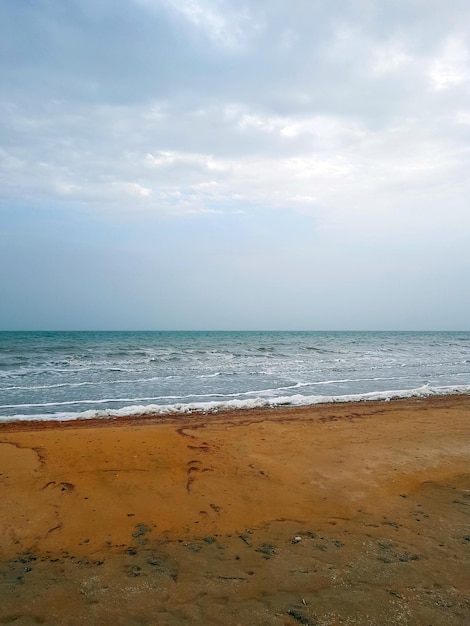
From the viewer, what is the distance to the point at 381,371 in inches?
891

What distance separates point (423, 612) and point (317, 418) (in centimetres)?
780

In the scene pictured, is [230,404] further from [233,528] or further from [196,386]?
[233,528]

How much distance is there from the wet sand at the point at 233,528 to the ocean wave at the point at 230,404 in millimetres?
2238

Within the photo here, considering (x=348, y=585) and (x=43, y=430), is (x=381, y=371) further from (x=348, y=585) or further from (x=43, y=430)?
(x=348, y=585)

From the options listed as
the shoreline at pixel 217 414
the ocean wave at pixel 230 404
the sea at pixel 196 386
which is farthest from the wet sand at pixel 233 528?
the sea at pixel 196 386

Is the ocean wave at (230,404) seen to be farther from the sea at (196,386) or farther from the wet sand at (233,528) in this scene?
the wet sand at (233,528)

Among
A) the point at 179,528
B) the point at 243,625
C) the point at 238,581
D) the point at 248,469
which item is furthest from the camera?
the point at 248,469

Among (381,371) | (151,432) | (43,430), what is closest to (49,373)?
(43,430)

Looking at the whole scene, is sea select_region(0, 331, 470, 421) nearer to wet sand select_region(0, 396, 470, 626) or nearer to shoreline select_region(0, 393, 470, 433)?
shoreline select_region(0, 393, 470, 433)

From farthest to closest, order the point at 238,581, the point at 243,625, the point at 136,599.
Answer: the point at 238,581 < the point at 136,599 < the point at 243,625

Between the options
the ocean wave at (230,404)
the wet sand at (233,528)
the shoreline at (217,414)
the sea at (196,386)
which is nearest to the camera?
the wet sand at (233,528)

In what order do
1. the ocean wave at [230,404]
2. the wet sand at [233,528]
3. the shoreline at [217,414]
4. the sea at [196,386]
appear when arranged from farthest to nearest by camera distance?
the sea at [196,386]
the ocean wave at [230,404]
the shoreline at [217,414]
the wet sand at [233,528]

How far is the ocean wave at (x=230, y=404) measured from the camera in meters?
11.3

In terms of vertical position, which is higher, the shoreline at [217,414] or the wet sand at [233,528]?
the wet sand at [233,528]
